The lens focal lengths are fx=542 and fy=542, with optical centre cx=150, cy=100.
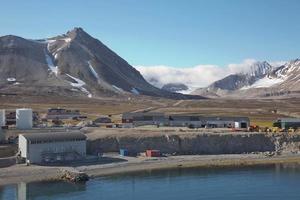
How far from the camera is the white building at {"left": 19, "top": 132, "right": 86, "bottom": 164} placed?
219 feet

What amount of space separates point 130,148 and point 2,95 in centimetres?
11565

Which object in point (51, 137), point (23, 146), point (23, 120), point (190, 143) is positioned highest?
point (23, 120)

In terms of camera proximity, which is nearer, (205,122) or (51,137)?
(51,137)

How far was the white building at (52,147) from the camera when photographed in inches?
2628

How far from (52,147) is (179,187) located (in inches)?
744

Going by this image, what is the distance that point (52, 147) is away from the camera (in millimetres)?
68312

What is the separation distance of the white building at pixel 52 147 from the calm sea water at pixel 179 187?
9495mm

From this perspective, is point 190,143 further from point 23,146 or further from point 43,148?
point 23,146

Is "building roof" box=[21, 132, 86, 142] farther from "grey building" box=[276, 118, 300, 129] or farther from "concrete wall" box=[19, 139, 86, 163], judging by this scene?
"grey building" box=[276, 118, 300, 129]

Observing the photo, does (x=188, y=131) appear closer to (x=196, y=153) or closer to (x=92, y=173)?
(x=196, y=153)

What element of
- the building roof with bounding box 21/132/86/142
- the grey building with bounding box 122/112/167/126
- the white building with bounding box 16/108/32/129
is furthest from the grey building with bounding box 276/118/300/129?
the white building with bounding box 16/108/32/129

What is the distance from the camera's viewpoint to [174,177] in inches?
2509

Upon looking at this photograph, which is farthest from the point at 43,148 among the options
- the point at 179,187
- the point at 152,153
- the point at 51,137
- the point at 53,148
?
the point at 179,187

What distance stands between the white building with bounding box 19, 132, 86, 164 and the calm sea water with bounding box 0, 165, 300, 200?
950 cm
